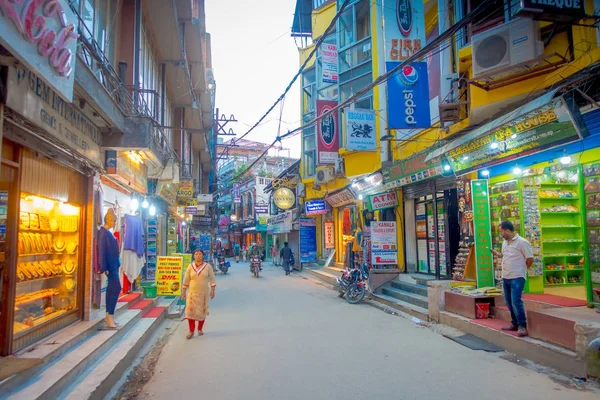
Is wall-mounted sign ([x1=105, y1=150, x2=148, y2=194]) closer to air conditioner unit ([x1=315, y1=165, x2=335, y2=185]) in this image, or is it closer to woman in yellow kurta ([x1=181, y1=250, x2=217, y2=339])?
woman in yellow kurta ([x1=181, y1=250, x2=217, y2=339])

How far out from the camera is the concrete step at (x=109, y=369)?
425cm

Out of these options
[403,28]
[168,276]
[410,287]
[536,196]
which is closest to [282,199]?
[410,287]

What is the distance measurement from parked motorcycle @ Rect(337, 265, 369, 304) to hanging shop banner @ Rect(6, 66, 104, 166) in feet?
25.5

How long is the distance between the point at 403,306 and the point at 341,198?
890cm

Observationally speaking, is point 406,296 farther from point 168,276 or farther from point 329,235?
point 329,235

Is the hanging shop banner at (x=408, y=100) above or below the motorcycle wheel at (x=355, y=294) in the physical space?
above

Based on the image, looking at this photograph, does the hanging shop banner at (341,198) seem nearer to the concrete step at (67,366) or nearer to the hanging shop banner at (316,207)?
the hanging shop banner at (316,207)

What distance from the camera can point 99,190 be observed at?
7.27m

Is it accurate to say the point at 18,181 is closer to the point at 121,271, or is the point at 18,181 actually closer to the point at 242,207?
the point at 121,271

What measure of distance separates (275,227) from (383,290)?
1805 cm

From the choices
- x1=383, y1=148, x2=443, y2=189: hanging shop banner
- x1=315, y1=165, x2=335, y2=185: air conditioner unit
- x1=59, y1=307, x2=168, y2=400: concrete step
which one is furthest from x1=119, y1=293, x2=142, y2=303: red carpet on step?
x1=315, y1=165, x2=335, y2=185: air conditioner unit

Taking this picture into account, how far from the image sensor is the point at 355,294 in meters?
11.9

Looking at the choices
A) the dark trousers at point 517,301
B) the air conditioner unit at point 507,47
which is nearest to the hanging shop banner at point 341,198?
the air conditioner unit at point 507,47

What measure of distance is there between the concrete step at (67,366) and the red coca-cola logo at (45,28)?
3.06 meters
